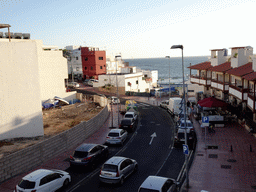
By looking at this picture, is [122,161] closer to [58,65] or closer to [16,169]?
[16,169]

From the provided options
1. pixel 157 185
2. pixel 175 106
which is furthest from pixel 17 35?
pixel 157 185

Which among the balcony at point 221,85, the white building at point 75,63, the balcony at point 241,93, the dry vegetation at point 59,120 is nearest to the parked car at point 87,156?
the dry vegetation at point 59,120

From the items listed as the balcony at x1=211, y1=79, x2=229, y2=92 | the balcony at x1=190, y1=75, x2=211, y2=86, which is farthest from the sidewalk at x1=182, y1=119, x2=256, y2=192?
the balcony at x1=190, y1=75, x2=211, y2=86

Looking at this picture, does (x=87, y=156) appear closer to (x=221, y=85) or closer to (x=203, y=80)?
(x=221, y=85)

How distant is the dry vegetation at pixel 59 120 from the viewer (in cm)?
2280

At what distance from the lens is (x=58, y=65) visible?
49375 millimetres

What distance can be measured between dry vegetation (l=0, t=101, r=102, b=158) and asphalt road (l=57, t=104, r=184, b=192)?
281 inches

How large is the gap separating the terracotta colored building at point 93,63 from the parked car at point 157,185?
229 ft

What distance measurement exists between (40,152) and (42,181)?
5.87 meters

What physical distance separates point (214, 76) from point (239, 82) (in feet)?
24.8

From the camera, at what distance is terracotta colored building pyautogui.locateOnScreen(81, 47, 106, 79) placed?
81000mm

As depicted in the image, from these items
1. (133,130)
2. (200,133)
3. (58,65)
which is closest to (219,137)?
(200,133)

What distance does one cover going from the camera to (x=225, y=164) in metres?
19.2

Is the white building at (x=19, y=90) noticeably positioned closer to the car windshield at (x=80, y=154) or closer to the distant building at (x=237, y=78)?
the car windshield at (x=80, y=154)
